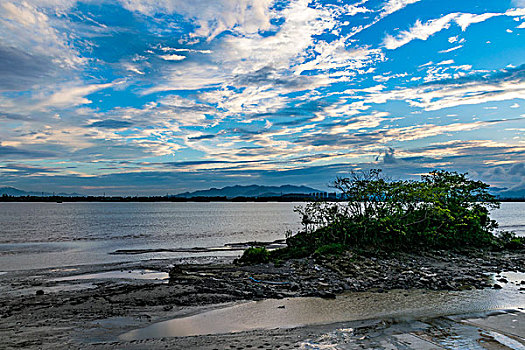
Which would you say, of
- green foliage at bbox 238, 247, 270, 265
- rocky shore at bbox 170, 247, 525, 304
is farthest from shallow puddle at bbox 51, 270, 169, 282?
green foliage at bbox 238, 247, 270, 265

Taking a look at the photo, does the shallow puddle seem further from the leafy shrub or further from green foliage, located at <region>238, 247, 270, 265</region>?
the leafy shrub

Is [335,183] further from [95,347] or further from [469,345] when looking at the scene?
[95,347]

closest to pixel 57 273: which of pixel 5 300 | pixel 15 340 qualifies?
pixel 5 300

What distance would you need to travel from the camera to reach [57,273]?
20.5 meters

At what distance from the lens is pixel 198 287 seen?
1445 centimetres

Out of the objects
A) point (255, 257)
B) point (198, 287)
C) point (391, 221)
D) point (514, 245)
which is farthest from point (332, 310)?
point (514, 245)

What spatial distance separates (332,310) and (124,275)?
1213 centimetres

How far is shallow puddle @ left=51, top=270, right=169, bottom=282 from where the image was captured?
18.8 m

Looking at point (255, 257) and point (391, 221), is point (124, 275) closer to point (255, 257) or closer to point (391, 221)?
point (255, 257)

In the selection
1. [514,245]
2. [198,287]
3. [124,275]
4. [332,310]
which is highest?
[514,245]

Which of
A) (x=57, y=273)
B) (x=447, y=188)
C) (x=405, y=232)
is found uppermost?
(x=447, y=188)

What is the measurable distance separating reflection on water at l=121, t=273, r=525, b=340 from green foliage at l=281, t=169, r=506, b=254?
699 cm

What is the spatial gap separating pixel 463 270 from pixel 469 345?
1037 cm

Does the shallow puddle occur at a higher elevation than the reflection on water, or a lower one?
lower
